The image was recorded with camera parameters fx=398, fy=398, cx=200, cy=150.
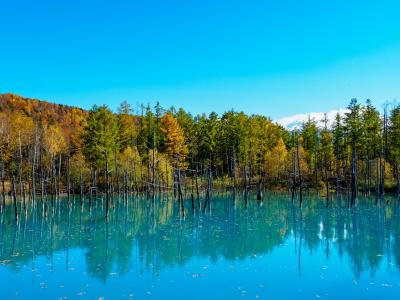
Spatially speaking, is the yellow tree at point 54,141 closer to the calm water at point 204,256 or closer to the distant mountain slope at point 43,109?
the calm water at point 204,256

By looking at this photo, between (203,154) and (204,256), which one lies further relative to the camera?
(203,154)

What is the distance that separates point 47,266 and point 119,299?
6940 mm

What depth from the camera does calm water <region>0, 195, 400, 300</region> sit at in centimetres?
1611

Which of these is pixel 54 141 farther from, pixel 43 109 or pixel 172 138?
pixel 43 109

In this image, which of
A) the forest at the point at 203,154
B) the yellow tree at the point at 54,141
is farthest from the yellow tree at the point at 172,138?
the yellow tree at the point at 54,141

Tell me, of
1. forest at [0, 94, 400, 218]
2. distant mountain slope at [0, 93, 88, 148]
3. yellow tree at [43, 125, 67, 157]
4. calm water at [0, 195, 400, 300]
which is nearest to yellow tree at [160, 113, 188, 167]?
forest at [0, 94, 400, 218]

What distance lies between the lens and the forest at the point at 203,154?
54.5 metres

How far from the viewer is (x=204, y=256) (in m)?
22.2

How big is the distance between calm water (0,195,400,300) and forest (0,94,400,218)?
1211 cm

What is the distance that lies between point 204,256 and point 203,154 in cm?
5601

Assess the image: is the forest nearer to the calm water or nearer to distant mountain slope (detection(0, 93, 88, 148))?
the calm water

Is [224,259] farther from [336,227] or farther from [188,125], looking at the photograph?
[188,125]

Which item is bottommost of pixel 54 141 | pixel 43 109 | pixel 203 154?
pixel 203 154

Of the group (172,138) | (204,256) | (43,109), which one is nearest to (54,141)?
(172,138)
